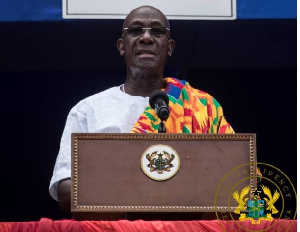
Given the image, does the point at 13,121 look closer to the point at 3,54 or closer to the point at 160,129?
the point at 3,54

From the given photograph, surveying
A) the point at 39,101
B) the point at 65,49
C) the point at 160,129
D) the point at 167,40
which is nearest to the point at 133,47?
the point at 167,40

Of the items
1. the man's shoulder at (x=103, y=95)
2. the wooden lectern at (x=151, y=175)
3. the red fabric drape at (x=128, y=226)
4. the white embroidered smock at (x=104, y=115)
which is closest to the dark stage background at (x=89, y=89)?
the man's shoulder at (x=103, y=95)

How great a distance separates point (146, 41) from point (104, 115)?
1.15 ft

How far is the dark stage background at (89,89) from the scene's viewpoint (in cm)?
535

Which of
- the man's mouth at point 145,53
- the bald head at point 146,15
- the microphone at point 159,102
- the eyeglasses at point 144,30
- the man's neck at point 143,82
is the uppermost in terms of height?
the bald head at point 146,15

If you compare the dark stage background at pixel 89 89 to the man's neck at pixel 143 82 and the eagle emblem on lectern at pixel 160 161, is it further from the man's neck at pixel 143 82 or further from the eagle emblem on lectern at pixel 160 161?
the eagle emblem on lectern at pixel 160 161

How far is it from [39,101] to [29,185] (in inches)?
18.8

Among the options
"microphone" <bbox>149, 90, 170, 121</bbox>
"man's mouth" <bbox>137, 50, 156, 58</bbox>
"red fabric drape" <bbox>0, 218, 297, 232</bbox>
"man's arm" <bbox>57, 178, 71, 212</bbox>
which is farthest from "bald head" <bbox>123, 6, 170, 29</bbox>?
"red fabric drape" <bbox>0, 218, 297, 232</bbox>

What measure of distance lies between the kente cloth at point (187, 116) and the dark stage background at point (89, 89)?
1.09 m

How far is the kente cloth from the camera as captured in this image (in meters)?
3.94

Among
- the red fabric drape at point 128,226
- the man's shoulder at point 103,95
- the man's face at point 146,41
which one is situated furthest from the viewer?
the man's shoulder at point 103,95

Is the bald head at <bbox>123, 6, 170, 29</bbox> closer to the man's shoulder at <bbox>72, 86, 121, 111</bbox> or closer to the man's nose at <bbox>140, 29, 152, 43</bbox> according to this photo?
the man's nose at <bbox>140, 29, 152, 43</bbox>

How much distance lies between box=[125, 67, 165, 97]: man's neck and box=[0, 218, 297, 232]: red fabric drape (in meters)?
1.21

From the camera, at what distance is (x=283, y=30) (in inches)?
203
